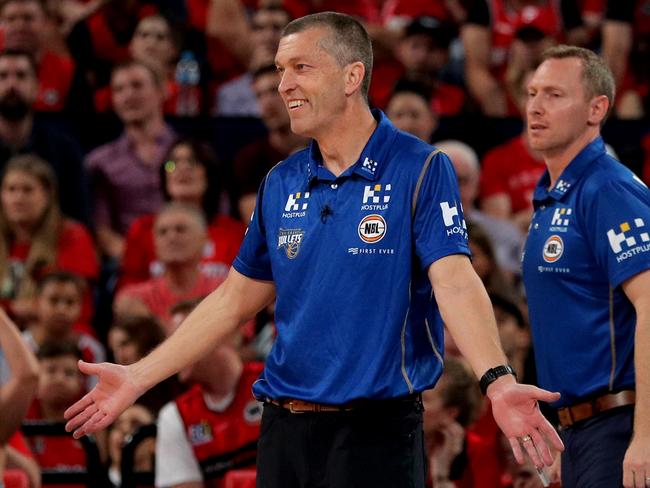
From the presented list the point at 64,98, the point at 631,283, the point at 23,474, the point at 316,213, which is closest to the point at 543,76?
the point at 631,283

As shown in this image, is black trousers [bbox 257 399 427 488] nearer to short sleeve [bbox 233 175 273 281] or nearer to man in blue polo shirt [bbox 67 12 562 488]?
man in blue polo shirt [bbox 67 12 562 488]

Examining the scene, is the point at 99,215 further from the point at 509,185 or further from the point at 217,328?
the point at 217,328

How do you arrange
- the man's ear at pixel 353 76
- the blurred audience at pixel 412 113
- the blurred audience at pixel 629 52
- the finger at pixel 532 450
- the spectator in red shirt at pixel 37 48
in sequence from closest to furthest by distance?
the finger at pixel 532 450 < the man's ear at pixel 353 76 < the blurred audience at pixel 412 113 < the spectator in red shirt at pixel 37 48 < the blurred audience at pixel 629 52

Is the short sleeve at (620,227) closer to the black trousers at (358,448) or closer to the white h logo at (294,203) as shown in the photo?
the black trousers at (358,448)

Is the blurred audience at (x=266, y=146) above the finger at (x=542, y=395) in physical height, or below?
above

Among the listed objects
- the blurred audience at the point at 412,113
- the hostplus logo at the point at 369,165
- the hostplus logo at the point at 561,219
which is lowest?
the hostplus logo at the point at 561,219

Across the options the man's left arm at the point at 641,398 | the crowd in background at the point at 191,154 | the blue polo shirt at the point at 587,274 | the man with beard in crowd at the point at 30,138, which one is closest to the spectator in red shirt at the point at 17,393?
the crowd in background at the point at 191,154

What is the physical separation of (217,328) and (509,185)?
487 cm

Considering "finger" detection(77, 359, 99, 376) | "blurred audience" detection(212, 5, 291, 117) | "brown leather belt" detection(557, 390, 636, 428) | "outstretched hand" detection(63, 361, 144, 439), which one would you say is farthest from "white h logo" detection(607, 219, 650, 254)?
"blurred audience" detection(212, 5, 291, 117)

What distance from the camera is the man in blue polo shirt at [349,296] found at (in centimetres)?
346

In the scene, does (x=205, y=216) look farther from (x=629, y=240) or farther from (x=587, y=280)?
(x=629, y=240)

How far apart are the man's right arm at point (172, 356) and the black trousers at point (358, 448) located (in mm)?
392

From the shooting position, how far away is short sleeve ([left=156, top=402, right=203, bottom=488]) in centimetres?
549

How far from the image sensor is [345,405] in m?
3.49
